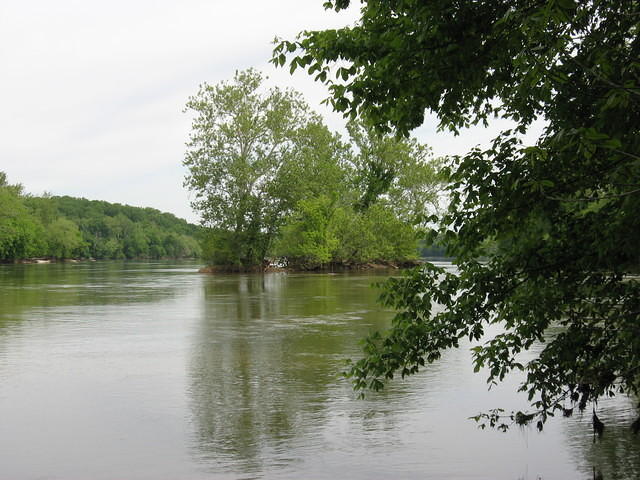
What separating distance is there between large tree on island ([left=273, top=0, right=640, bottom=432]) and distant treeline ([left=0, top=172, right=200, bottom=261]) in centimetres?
7015

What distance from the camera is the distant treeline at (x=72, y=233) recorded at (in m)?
108

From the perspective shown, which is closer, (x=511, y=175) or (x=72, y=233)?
(x=511, y=175)


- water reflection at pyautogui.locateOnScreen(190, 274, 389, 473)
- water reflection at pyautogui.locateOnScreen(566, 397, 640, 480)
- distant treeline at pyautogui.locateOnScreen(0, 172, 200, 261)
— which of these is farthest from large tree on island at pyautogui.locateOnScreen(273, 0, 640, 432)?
distant treeline at pyautogui.locateOnScreen(0, 172, 200, 261)

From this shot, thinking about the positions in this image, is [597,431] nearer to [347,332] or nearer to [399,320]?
[399,320]

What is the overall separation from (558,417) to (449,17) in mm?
5153

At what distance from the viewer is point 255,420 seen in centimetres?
766

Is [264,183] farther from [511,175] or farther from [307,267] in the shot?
[511,175]

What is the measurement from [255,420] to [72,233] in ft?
440

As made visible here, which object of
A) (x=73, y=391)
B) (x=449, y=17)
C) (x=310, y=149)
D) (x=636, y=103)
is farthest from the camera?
(x=310, y=149)

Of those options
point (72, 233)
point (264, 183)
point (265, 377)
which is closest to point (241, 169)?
point (264, 183)

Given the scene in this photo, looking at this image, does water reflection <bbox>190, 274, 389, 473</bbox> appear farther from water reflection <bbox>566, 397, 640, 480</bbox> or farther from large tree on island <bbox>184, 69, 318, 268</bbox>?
large tree on island <bbox>184, 69, 318, 268</bbox>

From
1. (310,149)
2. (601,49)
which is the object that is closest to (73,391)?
(601,49)

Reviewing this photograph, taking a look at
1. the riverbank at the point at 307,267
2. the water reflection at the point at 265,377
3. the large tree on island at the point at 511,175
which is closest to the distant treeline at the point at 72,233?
the riverbank at the point at 307,267

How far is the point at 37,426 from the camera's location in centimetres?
754
